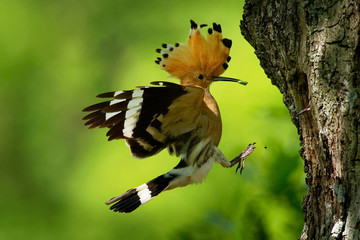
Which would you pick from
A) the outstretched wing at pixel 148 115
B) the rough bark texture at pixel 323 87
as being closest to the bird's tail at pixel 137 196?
the outstretched wing at pixel 148 115

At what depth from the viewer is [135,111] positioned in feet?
5.84

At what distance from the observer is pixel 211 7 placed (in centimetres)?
334

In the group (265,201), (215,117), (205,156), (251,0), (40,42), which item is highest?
(40,42)

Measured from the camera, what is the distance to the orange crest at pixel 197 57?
2105 millimetres

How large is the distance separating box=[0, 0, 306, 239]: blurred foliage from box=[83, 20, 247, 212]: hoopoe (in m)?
0.18

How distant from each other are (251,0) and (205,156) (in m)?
0.77

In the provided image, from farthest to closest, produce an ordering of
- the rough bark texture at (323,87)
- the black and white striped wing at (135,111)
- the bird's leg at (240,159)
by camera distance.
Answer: the bird's leg at (240,159) → the black and white striped wing at (135,111) → the rough bark texture at (323,87)

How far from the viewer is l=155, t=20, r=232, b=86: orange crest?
2.11 m

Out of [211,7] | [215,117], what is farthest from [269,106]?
[211,7]

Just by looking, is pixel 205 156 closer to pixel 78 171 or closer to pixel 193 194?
pixel 193 194

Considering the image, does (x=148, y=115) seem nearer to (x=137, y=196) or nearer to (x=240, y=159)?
(x=137, y=196)

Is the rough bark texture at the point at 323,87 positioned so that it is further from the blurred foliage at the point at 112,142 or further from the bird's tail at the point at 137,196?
the bird's tail at the point at 137,196

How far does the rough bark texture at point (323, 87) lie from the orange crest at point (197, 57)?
0.48m

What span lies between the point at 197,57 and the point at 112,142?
0.98 meters
